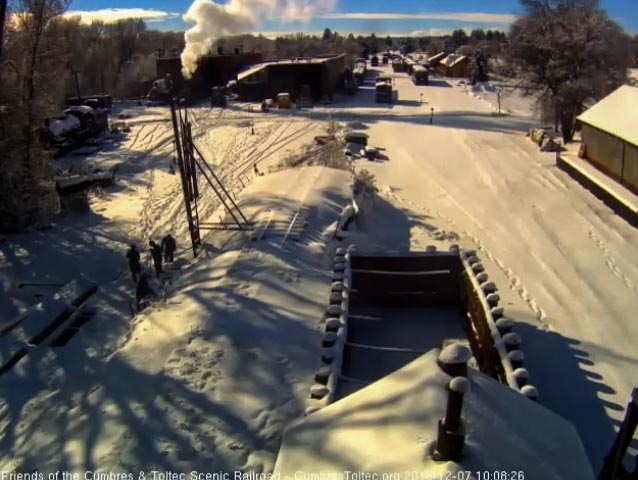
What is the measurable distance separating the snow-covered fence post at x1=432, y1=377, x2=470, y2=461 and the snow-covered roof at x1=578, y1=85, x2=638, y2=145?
16.2 metres

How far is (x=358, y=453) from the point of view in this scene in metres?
4.63

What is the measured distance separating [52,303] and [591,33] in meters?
26.8

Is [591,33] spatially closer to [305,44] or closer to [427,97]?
[427,97]

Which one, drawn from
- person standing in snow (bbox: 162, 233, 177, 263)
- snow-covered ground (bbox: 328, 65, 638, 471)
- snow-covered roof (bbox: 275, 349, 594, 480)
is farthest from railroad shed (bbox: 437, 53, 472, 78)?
snow-covered roof (bbox: 275, 349, 594, 480)

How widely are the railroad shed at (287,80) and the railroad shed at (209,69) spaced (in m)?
6.23

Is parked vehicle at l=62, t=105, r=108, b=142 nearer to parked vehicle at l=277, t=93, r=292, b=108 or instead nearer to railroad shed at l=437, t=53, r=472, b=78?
parked vehicle at l=277, t=93, r=292, b=108

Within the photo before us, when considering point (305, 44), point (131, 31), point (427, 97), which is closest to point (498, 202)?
point (427, 97)

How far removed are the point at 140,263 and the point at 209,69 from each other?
38812mm

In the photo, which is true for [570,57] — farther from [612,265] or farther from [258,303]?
[258,303]

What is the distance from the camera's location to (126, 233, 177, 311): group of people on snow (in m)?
12.1

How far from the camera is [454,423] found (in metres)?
4.05

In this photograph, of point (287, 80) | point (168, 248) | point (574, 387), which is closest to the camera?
point (574, 387)

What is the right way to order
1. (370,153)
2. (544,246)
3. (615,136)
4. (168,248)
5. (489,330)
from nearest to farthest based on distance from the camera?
(489,330) < (168,248) < (544,246) < (615,136) < (370,153)

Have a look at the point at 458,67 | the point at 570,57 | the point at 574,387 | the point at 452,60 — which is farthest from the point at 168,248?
the point at 452,60
